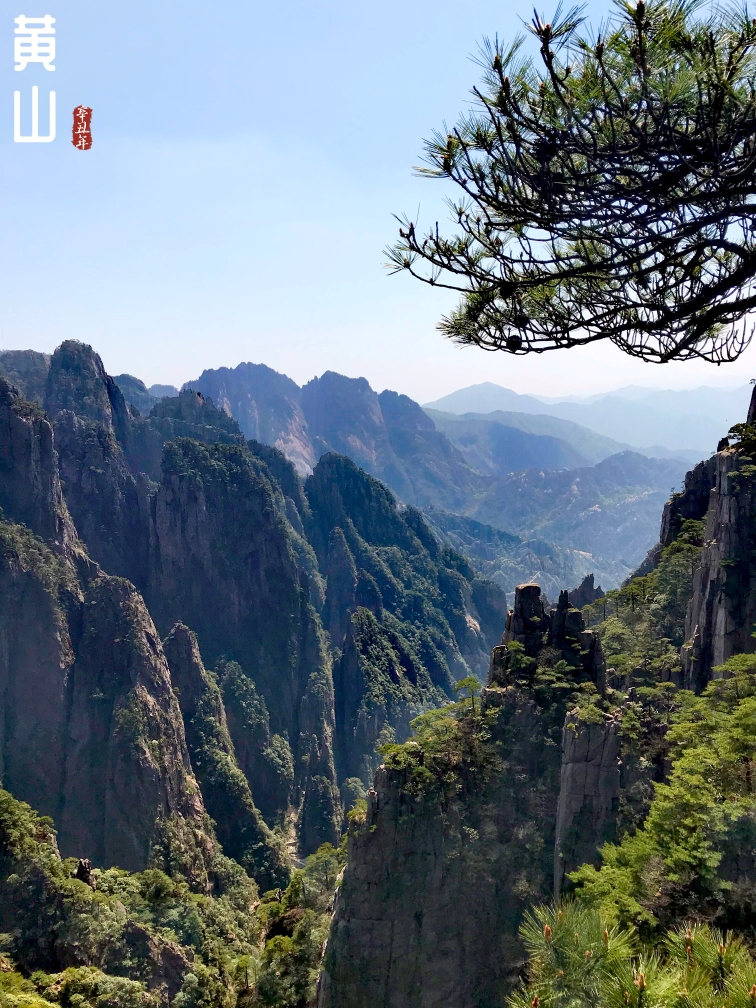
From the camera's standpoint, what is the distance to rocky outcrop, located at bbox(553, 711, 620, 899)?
18297 millimetres

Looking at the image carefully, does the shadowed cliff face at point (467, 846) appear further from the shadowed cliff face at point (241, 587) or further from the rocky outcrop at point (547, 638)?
the shadowed cliff face at point (241, 587)

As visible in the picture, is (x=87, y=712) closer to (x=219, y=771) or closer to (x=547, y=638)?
(x=219, y=771)

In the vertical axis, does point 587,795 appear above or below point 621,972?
below

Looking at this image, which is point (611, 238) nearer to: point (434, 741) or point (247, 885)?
point (434, 741)

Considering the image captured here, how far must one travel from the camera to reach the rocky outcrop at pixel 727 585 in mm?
22703

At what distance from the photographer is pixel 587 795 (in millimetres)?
18812

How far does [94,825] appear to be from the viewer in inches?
1937

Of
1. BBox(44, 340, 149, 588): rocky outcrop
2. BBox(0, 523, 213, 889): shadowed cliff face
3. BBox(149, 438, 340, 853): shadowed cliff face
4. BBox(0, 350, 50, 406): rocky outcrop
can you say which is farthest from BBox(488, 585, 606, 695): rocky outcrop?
BBox(0, 350, 50, 406): rocky outcrop

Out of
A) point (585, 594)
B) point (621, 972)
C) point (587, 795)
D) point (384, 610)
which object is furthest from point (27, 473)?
point (621, 972)

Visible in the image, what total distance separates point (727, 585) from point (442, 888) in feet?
46.4

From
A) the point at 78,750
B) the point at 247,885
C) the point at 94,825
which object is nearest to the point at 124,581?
the point at 78,750

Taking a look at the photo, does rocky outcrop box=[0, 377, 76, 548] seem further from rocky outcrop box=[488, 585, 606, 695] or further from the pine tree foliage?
the pine tree foliage

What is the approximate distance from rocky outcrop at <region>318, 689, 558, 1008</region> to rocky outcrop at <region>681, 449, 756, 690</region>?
277 inches

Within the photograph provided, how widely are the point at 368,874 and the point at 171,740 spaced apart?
125ft
